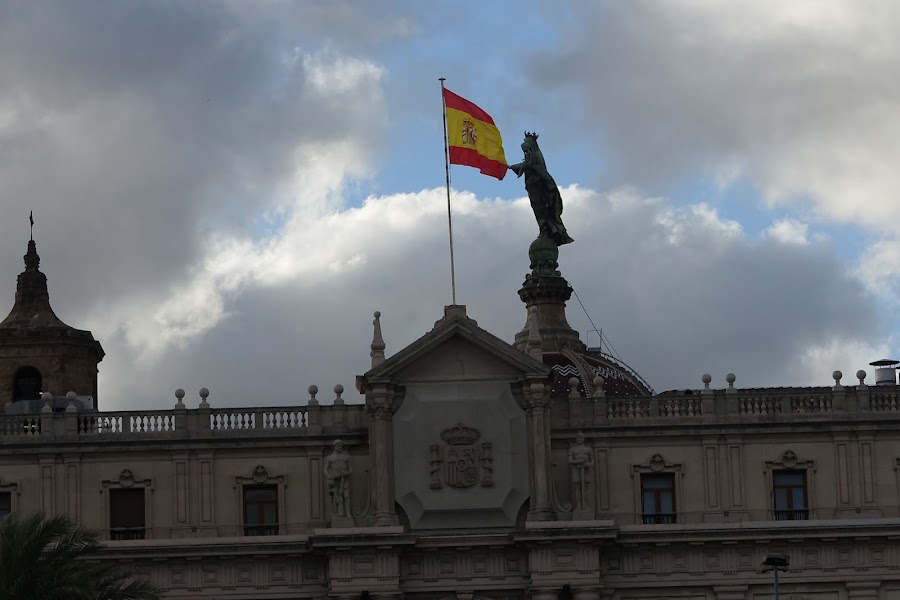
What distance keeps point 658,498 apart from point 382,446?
9.87 m

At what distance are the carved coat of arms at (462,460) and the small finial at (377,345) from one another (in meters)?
3.35

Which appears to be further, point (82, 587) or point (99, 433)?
point (99, 433)

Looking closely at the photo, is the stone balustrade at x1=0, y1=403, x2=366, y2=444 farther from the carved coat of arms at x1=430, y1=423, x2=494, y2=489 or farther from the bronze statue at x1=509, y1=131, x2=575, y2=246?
the bronze statue at x1=509, y1=131, x2=575, y2=246

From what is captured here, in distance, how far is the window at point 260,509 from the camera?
9538 cm

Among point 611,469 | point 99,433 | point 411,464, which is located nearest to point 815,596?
point 611,469

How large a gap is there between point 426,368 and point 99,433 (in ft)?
38.1

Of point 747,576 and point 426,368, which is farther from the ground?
point 426,368

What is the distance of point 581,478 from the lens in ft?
309

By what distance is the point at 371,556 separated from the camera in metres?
93.2

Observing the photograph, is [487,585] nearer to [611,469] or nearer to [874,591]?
[611,469]

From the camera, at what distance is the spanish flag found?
97000 mm

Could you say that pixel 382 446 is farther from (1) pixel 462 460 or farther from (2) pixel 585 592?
(2) pixel 585 592

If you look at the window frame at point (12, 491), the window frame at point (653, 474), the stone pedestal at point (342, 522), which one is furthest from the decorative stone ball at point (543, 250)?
the window frame at point (12, 491)

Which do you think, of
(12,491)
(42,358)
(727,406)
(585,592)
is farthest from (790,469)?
(42,358)
